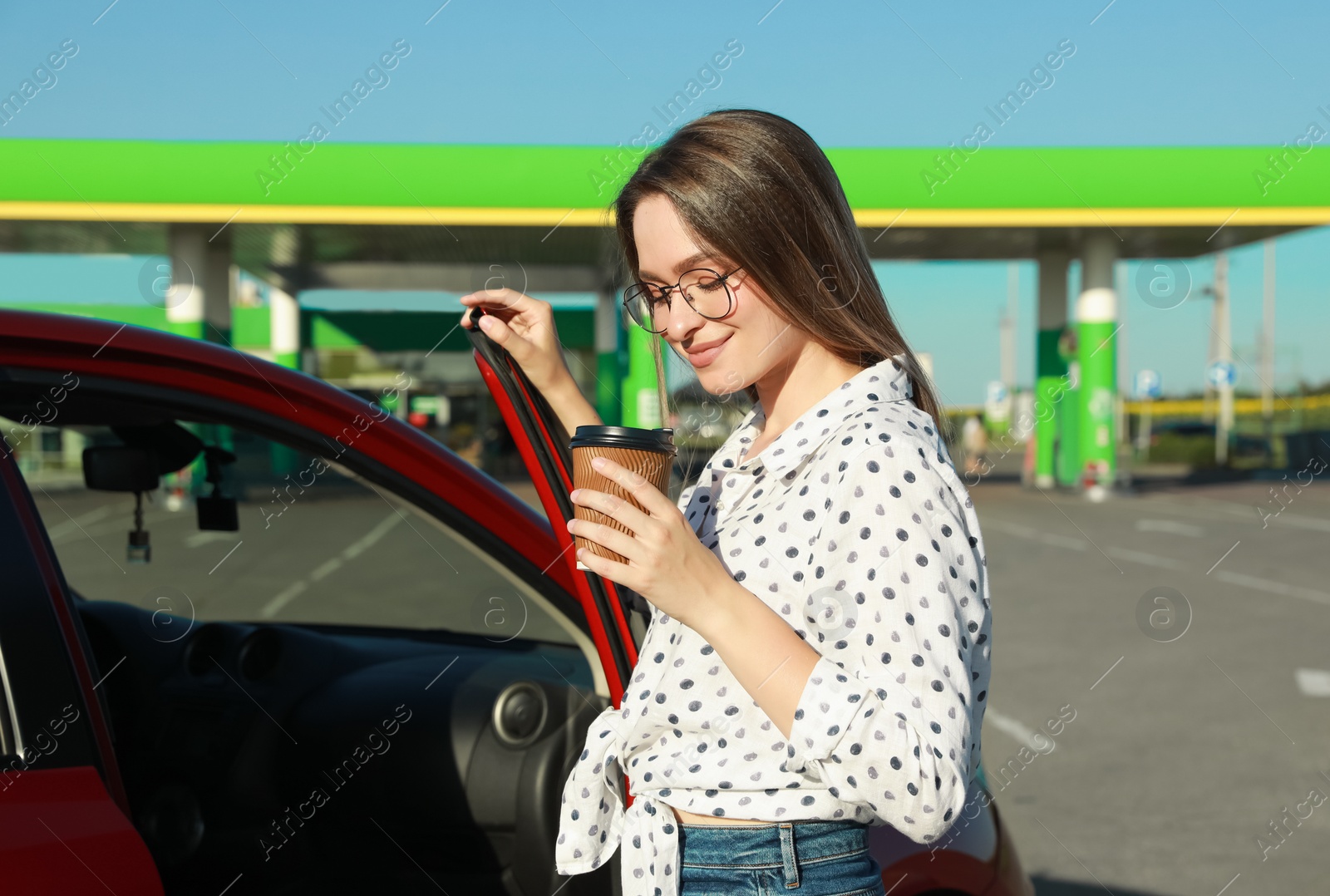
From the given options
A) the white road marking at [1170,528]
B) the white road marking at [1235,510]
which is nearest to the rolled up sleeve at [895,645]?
the white road marking at [1170,528]

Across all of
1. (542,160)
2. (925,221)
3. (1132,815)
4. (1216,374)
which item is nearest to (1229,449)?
(1216,374)

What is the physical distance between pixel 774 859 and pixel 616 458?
533 millimetres

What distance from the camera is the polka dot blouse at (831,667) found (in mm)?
1191

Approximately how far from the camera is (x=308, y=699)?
2.34 m

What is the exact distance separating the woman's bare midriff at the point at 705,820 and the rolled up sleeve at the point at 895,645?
11 cm

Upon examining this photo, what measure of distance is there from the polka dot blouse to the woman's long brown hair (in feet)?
0.29

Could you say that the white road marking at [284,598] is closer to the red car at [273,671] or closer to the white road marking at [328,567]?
the white road marking at [328,567]

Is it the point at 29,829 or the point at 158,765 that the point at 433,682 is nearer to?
the point at 158,765

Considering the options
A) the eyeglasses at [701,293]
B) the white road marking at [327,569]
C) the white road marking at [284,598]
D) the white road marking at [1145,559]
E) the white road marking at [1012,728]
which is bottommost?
the white road marking at [1145,559]

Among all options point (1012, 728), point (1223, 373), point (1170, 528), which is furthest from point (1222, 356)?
point (1012, 728)

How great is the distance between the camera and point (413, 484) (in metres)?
1.93

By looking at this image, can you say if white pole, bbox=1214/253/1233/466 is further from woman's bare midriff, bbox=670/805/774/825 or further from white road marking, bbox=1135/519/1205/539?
woman's bare midriff, bbox=670/805/774/825

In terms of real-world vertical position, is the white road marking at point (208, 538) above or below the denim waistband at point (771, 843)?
above

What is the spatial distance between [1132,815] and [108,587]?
393 centimetres
